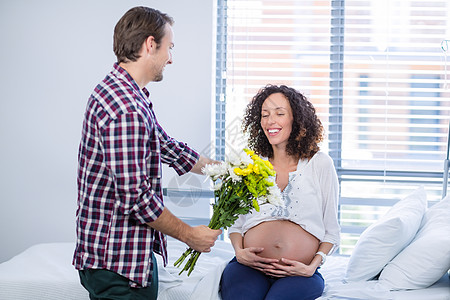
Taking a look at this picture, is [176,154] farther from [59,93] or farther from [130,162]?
[59,93]

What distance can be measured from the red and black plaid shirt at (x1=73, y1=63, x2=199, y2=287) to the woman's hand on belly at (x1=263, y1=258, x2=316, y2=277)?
572 mm

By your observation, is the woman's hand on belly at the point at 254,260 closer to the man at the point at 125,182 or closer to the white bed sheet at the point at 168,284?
the white bed sheet at the point at 168,284

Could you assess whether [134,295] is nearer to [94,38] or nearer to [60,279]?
[60,279]

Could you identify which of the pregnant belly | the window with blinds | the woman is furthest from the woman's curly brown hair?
the window with blinds

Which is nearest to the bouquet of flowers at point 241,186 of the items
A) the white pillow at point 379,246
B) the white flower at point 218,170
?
the white flower at point 218,170

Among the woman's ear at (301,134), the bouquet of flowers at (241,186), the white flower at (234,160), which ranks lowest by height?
the bouquet of flowers at (241,186)

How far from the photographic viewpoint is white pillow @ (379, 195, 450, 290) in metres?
2.06

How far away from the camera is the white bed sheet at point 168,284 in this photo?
79.5 inches

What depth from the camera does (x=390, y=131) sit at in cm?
343

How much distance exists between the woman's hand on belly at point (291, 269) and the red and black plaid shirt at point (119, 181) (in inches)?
22.5

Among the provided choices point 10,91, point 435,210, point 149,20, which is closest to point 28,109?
point 10,91

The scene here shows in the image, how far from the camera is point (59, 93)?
142 inches

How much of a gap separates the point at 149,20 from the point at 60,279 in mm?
1202

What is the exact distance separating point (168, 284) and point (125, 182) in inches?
31.4
